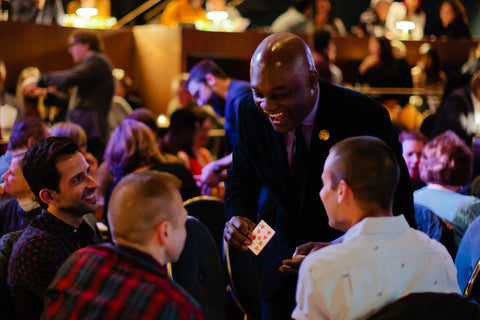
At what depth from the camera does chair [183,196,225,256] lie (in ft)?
9.91

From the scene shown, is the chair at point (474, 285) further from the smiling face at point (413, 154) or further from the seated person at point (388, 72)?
the seated person at point (388, 72)

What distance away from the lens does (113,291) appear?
1498 mm

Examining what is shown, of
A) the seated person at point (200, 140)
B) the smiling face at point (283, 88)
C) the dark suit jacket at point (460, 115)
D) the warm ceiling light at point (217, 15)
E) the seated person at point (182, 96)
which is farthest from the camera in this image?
the warm ceiling light at point (217, 15)

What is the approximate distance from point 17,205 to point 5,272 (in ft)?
2.58

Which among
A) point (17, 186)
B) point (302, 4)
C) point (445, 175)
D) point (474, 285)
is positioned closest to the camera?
point (474, 285)

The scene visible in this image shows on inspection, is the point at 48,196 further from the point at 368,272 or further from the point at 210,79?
the point at 210,79

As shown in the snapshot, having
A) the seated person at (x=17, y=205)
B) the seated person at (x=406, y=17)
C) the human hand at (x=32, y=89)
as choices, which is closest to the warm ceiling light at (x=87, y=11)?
the human hand at (x=32, y=89)

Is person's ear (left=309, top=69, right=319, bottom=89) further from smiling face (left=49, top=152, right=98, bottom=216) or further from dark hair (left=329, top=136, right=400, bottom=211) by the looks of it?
smiling face (left=49, top=152, right=98, bottom=216)

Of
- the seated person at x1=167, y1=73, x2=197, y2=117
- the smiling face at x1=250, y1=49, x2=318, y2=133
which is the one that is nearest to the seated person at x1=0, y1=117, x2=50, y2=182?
the smiling face at x1=250, y1=49, x2=318, y2=133

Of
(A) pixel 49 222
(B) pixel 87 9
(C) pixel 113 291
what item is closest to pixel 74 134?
(A) pixel 49 222

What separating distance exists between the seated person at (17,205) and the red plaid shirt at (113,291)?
1250 millimetres

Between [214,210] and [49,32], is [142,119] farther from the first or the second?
[49,32]

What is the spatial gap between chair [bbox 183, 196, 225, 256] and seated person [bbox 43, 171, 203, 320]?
132cm

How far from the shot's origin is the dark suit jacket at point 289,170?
6.68 feet
